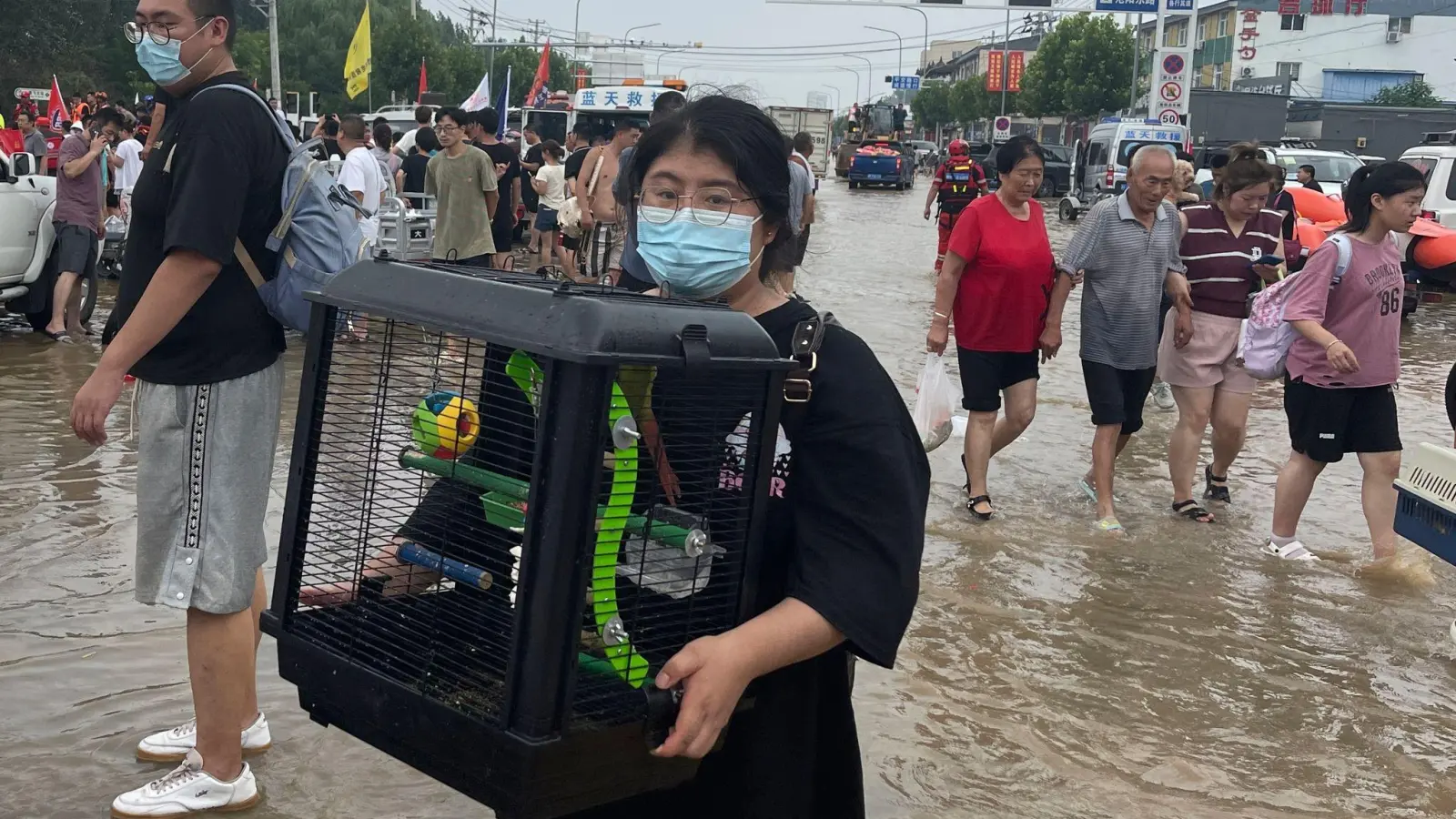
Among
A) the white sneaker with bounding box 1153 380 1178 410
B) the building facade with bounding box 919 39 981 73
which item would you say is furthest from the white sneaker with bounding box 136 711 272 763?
the building facade with bounding box 919 39 981 73

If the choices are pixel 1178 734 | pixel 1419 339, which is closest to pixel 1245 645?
pixel 1178 734

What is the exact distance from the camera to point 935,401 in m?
6.65

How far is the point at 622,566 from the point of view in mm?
1701

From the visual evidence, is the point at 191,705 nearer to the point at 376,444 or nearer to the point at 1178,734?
the point at 376,444

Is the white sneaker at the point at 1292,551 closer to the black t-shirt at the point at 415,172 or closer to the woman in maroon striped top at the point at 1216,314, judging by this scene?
the woman in maroon striped top at the point at 1216,314

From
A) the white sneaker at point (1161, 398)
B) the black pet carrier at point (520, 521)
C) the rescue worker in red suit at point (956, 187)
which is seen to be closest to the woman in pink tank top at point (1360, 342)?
the white sneaker at point (1161, 398)

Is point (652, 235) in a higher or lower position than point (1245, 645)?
higher

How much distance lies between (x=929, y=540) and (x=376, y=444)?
4.85 meters

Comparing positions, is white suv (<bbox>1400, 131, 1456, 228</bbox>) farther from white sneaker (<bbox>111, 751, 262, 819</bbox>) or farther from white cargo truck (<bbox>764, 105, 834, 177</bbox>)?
white cargo truck (<bbox>764, 105, 834, 177</bbox>)

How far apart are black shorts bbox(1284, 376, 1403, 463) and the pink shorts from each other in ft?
2.76

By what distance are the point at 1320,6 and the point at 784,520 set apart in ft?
272

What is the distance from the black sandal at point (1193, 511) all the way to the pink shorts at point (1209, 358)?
58 cm

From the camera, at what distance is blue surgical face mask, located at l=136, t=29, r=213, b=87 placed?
3.06m

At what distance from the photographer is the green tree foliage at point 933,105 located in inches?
4432
